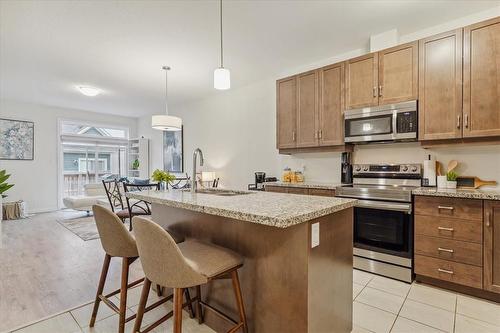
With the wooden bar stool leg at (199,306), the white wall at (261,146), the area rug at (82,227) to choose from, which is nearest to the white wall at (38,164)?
the area rug at (82,227)

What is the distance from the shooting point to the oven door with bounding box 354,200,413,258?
8.35 ft

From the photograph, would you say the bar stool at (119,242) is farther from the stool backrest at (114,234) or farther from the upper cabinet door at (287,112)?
the upper cabinet door at (287,112)

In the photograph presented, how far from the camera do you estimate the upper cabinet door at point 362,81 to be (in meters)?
2.99

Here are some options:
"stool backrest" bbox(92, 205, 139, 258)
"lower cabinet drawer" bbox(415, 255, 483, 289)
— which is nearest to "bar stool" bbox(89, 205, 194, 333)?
"stool backrest" bbox(92, 205, 139, 258)

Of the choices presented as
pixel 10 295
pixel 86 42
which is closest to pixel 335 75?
pixel 86 42

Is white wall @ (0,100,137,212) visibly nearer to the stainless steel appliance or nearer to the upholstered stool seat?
the upholstered stool seat

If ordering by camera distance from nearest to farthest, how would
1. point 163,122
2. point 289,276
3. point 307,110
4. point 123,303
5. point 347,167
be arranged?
point 289,276
point 123,303
point 347,167
point 307,110
point 163,122

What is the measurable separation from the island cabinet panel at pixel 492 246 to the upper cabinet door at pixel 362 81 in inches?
57.7

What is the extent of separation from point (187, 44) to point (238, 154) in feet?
7.54

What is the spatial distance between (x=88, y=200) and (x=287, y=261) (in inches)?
232

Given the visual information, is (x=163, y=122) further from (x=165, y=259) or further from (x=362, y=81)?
(x=165, y=259)

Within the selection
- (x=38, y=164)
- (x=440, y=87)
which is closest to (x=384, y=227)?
Result: (x=440, y=87)

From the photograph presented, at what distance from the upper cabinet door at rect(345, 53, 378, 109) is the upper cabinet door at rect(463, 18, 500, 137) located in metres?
0.81

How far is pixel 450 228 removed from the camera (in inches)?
91.3
